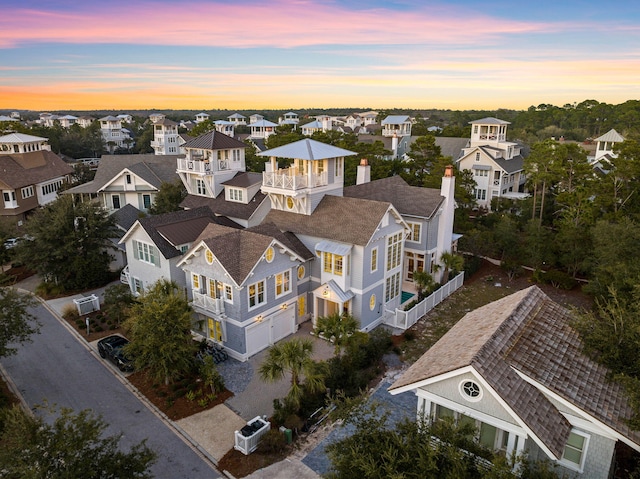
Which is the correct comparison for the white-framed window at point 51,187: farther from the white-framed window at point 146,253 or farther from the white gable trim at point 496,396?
the white gable trim at point 496,396

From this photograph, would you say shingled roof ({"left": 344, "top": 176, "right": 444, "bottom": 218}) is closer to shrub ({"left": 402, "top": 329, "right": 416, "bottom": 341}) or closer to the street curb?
shrub ({"left": 402, "top": 329, "right": 416, "bottom": 341})

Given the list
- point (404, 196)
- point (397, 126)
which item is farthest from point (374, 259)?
point (397, 126)

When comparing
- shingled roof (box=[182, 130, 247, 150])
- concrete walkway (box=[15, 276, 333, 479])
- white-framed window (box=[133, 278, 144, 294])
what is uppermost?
shingled roof (box=[182, 130, 247, 150])

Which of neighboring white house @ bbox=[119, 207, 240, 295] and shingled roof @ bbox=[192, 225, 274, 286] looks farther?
neighboring white house @ bbox=[119, 207, 240, 295]

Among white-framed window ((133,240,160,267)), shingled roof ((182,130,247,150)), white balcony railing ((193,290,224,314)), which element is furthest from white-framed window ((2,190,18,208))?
white balcony railing ((193,290,224,314))

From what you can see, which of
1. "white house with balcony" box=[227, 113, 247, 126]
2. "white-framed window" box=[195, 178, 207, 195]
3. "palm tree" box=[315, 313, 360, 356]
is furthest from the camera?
"white house with balcony" box=[227, 113, 247, 126]

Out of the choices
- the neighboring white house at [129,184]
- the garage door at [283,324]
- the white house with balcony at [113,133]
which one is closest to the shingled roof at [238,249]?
the garage door at [283,324]

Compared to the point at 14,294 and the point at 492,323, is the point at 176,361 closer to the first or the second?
the point at 14,294
